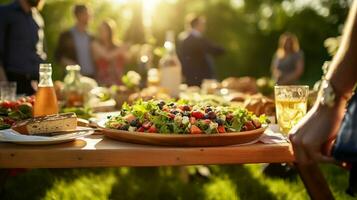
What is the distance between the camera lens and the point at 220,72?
84.6 ft

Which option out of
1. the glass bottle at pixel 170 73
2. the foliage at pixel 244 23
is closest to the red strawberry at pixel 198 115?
the glass bottle at pixel 170 73

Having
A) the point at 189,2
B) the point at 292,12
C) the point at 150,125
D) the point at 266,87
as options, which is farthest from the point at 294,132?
the point at 189,2

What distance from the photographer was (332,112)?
1.46 m

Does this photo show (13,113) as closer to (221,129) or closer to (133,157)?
(133,157)

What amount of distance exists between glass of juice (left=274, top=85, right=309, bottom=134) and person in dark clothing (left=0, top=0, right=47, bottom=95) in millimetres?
3279

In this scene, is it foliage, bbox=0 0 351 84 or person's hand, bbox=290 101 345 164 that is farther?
foliage, bbox=0 0 351 84

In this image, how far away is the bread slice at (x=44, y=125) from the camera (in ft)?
6.25

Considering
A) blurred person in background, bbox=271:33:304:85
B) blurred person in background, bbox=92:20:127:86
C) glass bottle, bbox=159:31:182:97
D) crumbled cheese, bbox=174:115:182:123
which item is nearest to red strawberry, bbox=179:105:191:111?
crumbled cheese, bbox=174:115:182:123

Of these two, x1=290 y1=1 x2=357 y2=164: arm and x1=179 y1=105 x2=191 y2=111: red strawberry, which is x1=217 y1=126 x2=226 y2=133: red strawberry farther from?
x1=290 y1=1 x2=357 y2=164: arm

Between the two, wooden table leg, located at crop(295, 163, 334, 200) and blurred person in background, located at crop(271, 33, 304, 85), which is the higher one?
wooden table leg, located at crop(295, 163, 334, 200)

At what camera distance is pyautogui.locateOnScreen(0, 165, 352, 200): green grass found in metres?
3.67

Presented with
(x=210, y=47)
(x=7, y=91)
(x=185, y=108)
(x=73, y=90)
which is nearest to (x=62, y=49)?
(x=210, y=47)

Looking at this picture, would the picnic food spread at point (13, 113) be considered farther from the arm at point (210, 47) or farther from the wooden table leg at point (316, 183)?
the arm at point (210, 47)

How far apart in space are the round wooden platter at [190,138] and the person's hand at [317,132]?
341mm
